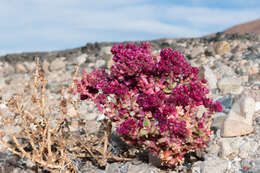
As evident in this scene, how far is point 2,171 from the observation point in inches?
163

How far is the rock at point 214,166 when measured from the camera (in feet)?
11.5

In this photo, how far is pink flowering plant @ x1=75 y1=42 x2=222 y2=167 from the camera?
3.17m

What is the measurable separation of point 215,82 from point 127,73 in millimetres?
3124

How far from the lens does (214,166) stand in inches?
139

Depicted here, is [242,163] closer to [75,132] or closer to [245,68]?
[75,132]

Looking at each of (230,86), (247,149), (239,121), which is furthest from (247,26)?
(247,149)

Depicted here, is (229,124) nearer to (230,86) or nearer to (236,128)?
(236,128)

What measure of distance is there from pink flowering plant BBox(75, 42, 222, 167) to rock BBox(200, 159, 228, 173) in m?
0.34

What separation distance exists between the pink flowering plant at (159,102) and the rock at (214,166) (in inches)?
13.2

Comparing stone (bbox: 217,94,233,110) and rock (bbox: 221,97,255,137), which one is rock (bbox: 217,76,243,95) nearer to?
stone (bbox: 217,94,233,110)

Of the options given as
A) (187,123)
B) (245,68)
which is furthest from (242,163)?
(245,68)

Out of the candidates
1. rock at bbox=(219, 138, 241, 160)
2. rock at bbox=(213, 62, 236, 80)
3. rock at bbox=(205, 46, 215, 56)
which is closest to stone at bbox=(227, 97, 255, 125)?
rock at bbox=(219, 138, 241, 160)

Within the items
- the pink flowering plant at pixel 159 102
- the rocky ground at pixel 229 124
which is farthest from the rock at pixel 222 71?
the pink flowering plant at pixel 159 102

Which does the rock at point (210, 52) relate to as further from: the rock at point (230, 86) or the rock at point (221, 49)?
the rock at point (230, 86)
